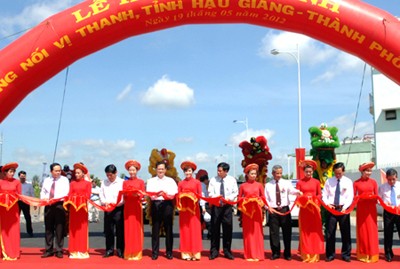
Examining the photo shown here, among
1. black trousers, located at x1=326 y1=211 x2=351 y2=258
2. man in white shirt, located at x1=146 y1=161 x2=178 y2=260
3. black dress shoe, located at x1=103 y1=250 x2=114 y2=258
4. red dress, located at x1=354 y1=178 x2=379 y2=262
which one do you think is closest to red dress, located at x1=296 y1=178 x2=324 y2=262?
black trousers, located at x1=326 y1=211 x2=351 y2=258

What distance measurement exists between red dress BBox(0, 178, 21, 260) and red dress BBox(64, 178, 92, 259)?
30.5 inches

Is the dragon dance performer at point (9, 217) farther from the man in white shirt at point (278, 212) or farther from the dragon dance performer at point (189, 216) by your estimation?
the man in white shirt at point (278, 212)

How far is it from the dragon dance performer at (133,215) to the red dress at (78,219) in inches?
23.5

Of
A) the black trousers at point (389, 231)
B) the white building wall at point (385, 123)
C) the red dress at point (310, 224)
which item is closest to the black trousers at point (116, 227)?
the red dress at point (310, 224)

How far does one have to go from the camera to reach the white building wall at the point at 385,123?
105 ft

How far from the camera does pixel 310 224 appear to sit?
7.19 metres

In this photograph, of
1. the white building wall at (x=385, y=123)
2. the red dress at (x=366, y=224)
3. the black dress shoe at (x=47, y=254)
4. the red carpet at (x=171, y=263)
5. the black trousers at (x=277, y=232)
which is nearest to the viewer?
the red carpet at (x=171, y=263)

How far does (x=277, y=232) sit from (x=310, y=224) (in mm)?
494

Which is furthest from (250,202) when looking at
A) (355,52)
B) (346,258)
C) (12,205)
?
(12,205)

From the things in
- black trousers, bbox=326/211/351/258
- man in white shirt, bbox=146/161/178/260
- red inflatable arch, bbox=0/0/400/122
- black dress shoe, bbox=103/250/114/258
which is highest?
red inflatable arch, bbox=0/0/400/122

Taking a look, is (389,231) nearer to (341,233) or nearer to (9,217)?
(341,233)

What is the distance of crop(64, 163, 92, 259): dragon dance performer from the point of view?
726 cm

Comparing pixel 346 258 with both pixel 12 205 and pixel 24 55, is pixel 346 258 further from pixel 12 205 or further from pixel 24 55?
pixel 24 55

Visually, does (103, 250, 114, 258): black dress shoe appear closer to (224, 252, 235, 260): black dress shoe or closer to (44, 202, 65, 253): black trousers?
(44, 202, 65, 253): black trousers
